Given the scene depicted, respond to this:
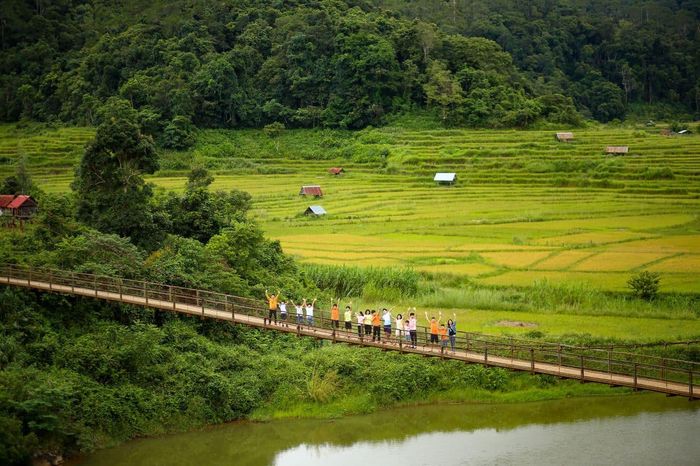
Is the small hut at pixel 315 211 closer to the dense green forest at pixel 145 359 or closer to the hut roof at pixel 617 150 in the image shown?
the dense green forest at pixel 145 359

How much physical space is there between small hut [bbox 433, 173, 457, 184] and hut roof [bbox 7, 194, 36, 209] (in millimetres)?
29113

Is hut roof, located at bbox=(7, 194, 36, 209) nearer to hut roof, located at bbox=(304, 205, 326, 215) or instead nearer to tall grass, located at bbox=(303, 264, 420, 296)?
tall grass, located at bbox=(303, 264, 420, 296)

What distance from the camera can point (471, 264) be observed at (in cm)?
4128

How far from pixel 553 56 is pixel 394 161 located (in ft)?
140

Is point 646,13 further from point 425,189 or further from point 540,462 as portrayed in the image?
point 540,462

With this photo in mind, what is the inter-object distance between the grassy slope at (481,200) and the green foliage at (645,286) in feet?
3.44

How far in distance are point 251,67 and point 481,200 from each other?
32600mm

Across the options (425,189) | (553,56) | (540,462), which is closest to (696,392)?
(540,462)

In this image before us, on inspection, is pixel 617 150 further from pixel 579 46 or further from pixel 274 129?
pixel 579 46

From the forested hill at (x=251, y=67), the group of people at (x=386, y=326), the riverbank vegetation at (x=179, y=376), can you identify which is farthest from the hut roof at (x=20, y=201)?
the forested hill at (x=251, y=67)

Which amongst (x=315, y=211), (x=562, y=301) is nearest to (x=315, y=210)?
(x=315, y=211)

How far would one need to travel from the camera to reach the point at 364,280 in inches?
1463

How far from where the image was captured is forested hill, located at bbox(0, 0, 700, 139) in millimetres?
78000

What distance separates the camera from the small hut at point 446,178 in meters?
62.8
